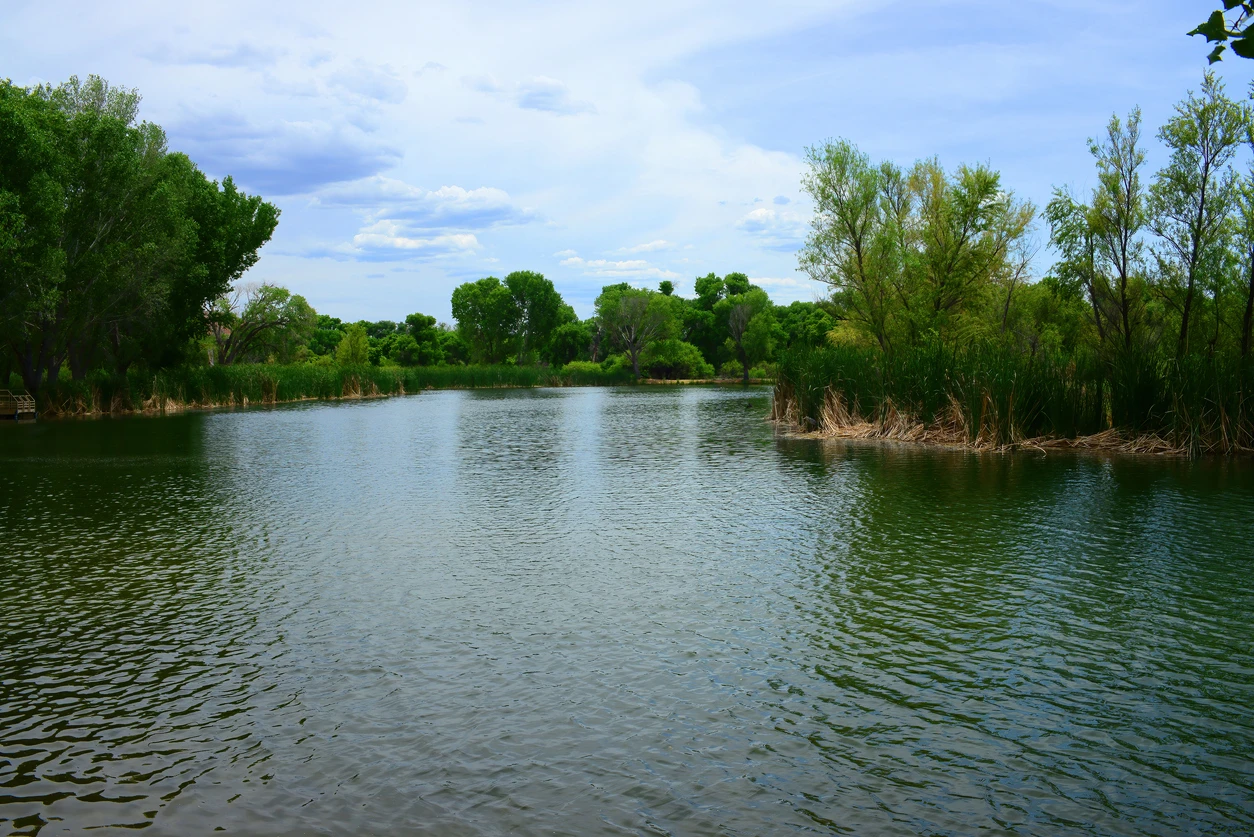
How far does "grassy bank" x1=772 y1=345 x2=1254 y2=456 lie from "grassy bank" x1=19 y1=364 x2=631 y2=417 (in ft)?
111

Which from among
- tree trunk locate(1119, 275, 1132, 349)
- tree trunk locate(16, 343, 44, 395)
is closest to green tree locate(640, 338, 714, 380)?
tree trunk locate(16, 343, 44, 395)

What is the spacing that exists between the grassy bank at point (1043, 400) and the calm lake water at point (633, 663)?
5934 millimetres

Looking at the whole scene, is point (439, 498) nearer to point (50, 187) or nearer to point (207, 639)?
point (207, 639)

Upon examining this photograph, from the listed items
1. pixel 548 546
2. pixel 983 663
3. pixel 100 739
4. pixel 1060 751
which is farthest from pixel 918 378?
pixel 100 739

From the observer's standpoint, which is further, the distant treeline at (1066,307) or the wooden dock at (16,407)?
the wooden dock at (16,407)

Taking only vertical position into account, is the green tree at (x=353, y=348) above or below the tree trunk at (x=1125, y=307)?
above

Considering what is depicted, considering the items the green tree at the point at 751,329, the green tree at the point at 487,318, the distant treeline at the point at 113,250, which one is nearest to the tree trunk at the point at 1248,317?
the distant treeline at the point at 113,250

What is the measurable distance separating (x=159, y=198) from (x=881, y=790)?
41950mm

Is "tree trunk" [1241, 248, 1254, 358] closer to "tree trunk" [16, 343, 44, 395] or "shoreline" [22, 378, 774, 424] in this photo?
"shoreline" [22, 378, 774, 424]

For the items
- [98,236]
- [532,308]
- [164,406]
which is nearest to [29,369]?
[164,406]

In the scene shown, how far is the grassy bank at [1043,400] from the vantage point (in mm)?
19969

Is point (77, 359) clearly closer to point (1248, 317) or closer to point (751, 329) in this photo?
point (1248, 317)

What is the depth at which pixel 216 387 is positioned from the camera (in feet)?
161

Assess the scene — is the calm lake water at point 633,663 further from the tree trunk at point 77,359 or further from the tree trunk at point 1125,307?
the tree trunk at point 77,359
